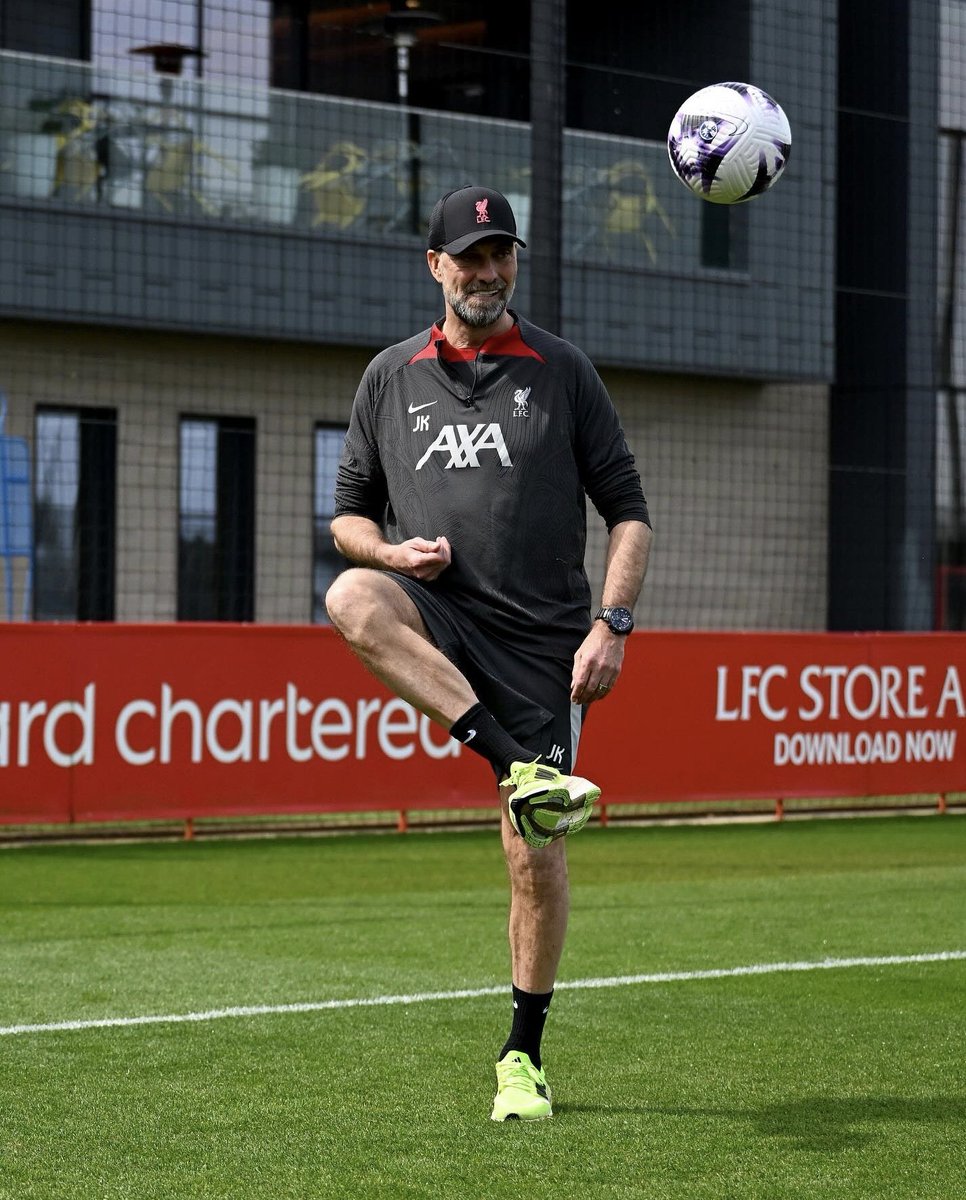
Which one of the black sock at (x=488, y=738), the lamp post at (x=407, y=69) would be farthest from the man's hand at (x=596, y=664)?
the lamp post at (x=407, y=69)

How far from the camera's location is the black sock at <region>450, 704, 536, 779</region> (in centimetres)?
437

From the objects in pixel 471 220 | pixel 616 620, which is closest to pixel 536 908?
pixel 616 620

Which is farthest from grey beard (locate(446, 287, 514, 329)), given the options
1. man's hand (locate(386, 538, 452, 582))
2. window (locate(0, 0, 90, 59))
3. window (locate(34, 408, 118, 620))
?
window (locate(0, 0, 90, 59))

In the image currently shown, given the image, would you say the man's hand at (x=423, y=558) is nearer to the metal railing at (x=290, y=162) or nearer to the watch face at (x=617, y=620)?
the watch face at (x=617, y=620)

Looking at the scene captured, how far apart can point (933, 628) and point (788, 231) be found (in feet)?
14.9

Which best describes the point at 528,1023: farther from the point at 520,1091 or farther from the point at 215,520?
the point at 215,520

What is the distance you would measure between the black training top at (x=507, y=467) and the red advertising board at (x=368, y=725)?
6462 mm

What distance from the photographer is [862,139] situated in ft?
68.3

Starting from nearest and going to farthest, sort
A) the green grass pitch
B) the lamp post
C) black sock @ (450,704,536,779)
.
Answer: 1. the green grass pitch
2. black sock @ (450,704,536,779)
3. the lamp post

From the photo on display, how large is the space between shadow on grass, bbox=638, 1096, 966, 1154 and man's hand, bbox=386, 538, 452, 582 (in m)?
1.34

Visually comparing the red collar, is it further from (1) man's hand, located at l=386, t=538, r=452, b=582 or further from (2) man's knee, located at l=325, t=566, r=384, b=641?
(2) man's knee, located at l=325, t=566, r=384, b=641

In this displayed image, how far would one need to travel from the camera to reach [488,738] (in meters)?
4.38

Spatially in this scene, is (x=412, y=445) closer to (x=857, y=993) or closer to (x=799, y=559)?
(x=857, y=993)

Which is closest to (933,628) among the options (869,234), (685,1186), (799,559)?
(799,559)
